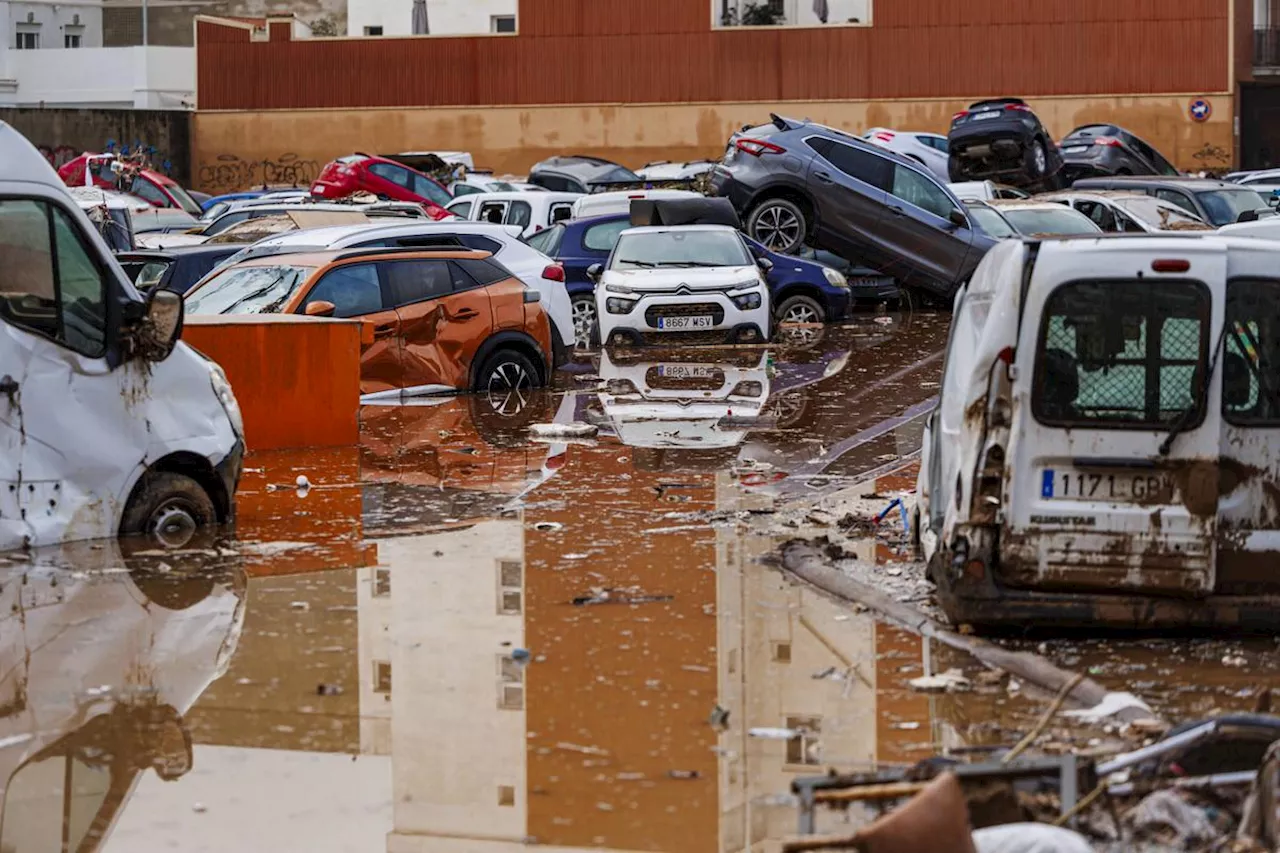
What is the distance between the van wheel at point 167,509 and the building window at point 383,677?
3037mm

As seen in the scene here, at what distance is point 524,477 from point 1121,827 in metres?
9.01

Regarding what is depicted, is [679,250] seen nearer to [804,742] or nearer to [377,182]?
[377,182]

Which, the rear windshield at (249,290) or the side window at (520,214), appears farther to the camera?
the side window at (520,214)

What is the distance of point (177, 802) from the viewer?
682 cm

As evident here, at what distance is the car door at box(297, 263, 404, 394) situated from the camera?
18.4 m

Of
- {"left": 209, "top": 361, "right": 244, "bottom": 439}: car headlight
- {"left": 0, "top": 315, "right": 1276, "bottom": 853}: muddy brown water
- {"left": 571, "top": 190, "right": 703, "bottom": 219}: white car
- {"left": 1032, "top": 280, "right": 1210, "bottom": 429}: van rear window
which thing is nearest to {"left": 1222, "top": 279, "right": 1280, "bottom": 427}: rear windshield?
{"left": 1032, "top": 280, "right": 1210, "bottom": 429}: van rear window

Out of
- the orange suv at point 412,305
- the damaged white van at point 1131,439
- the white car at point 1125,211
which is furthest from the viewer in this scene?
the white car at point 1125,211

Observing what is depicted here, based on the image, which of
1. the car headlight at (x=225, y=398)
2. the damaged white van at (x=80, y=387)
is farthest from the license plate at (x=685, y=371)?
the damaged white van at (x=80, y=387)

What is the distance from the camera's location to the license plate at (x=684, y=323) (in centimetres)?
2372

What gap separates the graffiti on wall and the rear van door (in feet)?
175

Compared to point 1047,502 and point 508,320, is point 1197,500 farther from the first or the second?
point 508,320

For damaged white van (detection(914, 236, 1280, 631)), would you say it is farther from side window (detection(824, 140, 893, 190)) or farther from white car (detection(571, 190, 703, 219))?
white car (detection(571, 190, 703, 219))

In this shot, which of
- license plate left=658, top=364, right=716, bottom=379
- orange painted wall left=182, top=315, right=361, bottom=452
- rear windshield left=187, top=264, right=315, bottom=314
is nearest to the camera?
orange painted wall left=182, top=315, right=361, bottom=452

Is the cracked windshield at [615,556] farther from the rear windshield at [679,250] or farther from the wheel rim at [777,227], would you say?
the wheel rim at [777,227]
